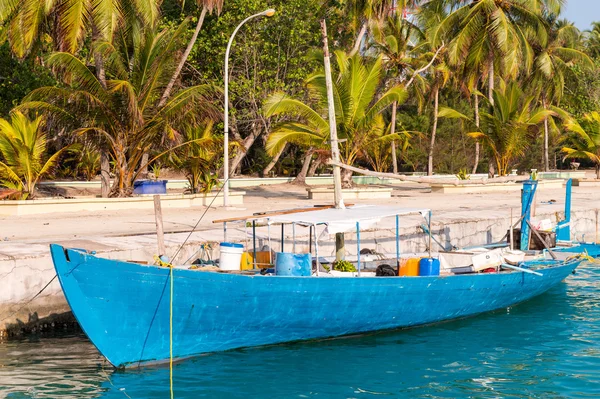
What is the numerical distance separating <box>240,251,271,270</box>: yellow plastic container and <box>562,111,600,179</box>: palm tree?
28.3 metres

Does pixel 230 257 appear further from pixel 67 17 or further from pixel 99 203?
pixel 67 17

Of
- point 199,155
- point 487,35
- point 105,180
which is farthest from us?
point 487,35

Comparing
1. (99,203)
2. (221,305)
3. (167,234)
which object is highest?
(99,203)

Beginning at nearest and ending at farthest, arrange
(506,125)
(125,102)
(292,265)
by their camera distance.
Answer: (292,265)
(125,102)
(506,125)

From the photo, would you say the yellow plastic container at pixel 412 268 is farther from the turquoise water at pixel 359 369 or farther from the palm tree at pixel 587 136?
the palm tree at pixel 587 136

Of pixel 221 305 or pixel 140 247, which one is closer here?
pixel 221 305

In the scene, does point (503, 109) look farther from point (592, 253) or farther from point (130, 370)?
point (130, 370)

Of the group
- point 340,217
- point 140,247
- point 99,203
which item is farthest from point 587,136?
point 140,247

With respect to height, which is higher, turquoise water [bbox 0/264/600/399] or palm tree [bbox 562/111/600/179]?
palm tree [bbox 562/111/600/179]

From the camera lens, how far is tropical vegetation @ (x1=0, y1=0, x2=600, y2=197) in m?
23.4

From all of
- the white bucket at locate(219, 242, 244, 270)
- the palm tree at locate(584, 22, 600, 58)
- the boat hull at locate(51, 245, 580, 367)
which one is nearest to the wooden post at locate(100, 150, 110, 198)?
the white bucket at locate(219, 242, 244, 270)

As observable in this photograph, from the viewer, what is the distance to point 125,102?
78.1 ft

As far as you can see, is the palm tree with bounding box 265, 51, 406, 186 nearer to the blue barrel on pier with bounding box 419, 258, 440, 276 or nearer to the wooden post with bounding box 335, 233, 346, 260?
the wooden post with bounding box 335, 233, 346, 260

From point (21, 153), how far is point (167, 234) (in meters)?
8.03
